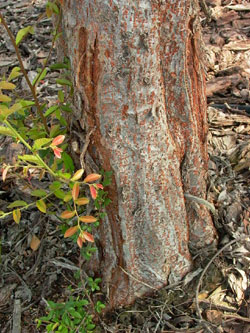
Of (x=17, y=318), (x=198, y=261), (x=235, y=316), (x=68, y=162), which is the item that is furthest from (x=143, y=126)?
(x=17, y=318)

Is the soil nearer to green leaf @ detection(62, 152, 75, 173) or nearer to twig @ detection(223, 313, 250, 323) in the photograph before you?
twig @ detection(223, 313, 250, 323)

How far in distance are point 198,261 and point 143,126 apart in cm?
77

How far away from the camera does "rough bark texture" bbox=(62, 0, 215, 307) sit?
1249 mm

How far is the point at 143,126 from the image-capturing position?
1.39m

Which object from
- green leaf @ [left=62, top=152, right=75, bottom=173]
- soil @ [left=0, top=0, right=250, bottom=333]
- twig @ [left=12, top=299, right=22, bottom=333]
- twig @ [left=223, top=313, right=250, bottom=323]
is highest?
green leaf @ [left=62, top=152, right=75, bottom=173]

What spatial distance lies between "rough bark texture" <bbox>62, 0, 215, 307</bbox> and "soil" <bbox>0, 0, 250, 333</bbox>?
0.09 metres

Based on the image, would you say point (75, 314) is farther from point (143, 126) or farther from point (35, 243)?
point (143, 126)

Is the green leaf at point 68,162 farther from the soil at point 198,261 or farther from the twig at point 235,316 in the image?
the twig at point 235,316

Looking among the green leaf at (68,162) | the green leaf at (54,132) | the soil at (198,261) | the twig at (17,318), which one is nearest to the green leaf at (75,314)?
the soil at (198,261)

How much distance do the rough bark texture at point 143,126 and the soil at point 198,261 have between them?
9 cm

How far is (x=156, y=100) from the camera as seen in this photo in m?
1.36

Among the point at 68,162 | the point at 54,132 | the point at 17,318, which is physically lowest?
the point at 17,318

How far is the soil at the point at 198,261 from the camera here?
176 centimetres

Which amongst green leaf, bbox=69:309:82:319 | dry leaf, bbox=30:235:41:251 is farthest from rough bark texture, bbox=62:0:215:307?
dry leaf, bbox=30:235:41:251
